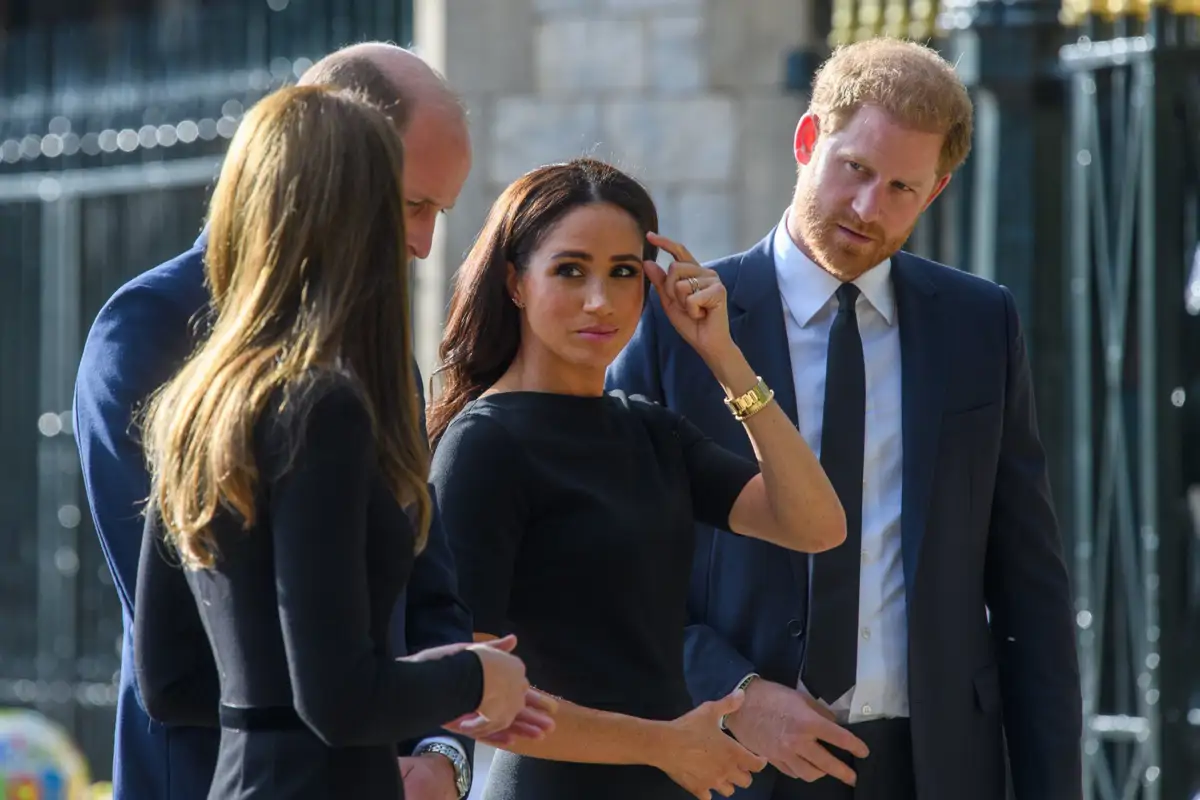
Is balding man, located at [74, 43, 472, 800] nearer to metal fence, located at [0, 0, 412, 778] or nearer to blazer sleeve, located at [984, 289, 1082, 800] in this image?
blazer sleeve, located at [984, 289, 1082, 800]

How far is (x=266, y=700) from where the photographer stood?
7.60ft

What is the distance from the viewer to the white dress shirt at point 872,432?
3.36 m

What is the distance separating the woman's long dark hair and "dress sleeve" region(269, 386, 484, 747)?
764 mm

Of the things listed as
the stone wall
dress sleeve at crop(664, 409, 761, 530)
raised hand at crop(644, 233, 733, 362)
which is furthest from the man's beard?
the stone wall

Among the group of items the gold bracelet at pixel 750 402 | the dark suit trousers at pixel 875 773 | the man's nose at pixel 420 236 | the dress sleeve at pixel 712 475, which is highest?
the man's nose at pixel 420 236

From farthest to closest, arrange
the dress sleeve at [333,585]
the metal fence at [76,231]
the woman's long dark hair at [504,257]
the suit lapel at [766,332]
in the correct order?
the metal fence at [76,231], the suit lapel at [766,332], the woman's long dark hair at [504,257], the dress sleeve at [333,585]

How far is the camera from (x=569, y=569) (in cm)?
288

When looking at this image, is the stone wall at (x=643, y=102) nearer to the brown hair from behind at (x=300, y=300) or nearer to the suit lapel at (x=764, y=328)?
the suit lapel at (x=764, y=328)

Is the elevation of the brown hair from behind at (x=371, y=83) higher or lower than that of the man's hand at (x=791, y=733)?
higher

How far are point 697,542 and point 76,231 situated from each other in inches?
213

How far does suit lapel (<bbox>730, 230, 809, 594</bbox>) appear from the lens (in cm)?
342

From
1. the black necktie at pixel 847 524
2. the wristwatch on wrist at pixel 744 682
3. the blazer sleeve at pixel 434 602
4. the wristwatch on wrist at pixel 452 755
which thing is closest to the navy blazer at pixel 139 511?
the blazer sleeve at pixel 434 602

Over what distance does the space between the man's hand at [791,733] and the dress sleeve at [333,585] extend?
1025 mm

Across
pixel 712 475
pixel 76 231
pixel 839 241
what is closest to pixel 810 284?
pixel 839 241
